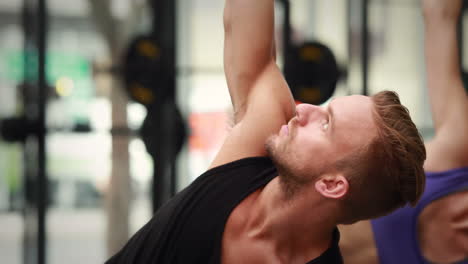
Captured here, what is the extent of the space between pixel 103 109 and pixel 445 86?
358 centimetres

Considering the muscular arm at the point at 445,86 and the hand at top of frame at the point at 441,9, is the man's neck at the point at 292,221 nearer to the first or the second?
the muscular arm at the point at 445,86

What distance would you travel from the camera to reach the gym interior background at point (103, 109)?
4.93m

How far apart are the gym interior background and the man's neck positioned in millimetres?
3444

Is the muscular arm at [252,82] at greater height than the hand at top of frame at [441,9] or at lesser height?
lesser

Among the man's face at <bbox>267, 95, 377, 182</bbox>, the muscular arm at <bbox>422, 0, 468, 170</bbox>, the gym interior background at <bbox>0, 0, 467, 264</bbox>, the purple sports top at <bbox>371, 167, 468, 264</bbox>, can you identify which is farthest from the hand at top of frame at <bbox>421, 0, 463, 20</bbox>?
the gym interior background at <bbox>0, 0, 467, 264</bbox>

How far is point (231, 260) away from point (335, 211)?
0.74ft

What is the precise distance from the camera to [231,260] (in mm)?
1521

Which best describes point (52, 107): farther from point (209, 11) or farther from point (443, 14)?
point (443, 14)

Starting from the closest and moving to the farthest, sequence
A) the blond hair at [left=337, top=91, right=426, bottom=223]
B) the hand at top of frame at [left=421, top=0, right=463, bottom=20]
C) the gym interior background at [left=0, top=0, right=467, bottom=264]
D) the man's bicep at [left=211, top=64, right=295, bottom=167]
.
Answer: the blond hair at [left=337, top=91, right=426, bottom=223]
the man's bicep at [left=211, top=64, right=295, bottom=167]
the hand at top of frame at [left=421, top=0, right=463, bottom=20]
the gym interior background at [left=0, top=0, right=467, bottom=264]

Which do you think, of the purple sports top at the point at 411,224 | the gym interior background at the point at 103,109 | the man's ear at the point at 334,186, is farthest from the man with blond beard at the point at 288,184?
the gym interior background at the point at 103,109

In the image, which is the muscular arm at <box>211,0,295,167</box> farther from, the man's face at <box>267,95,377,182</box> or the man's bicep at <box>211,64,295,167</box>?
the man's face at <box>267,95,377,182</box>

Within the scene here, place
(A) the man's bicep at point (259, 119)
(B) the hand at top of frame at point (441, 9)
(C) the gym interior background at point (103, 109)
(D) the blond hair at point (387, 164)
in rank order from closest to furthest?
(D) the blond hair at point (387, 164) → (A) the man's bicep at point (259, 119) → (B) the hand at top of frame at point (441, 9) → (C) the gym interior background at point (103, 109)

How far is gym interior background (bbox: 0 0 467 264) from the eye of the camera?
4934 millimetres

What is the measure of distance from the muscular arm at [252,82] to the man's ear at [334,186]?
208 mm
